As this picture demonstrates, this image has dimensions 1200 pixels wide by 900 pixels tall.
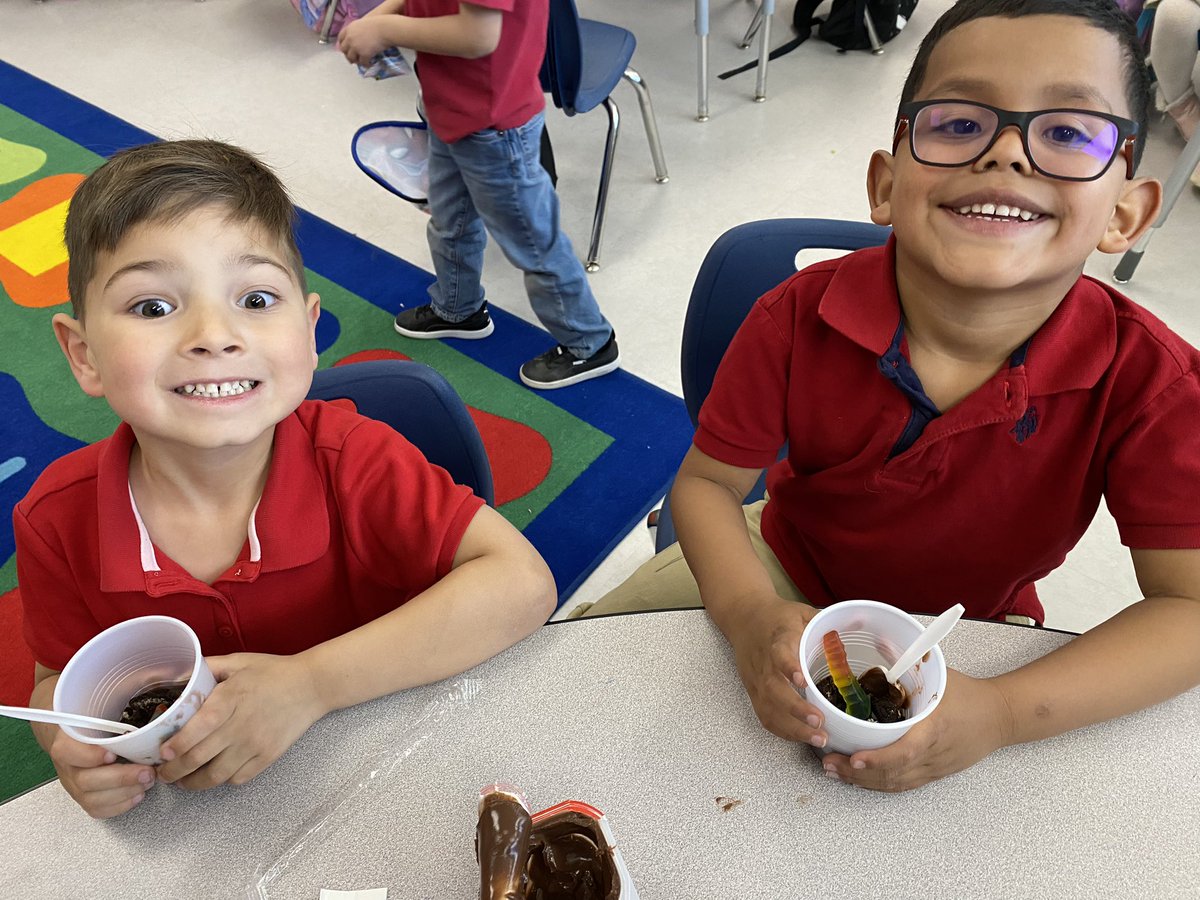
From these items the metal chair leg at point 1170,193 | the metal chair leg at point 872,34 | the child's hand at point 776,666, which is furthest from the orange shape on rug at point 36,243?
the metal chair leg at point 1170,193

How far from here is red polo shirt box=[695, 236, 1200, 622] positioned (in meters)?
0.82

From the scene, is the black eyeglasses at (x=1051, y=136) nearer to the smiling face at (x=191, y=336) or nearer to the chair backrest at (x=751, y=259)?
the chair backrest at (x=751, y=259)

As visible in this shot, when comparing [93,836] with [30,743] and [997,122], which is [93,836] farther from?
[30,743]

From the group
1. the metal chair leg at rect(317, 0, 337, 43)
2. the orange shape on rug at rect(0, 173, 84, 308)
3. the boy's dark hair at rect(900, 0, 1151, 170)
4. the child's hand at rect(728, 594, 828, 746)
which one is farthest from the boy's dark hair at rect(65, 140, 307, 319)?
the metal chair leg at rect(317, 0, 337, 43)

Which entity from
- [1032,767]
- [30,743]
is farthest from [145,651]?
[30,743]

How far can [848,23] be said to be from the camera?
129 inches

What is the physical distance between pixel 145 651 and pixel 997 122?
796 mm

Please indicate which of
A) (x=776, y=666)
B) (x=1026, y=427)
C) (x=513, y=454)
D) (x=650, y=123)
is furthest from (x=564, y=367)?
(x=776, y=666)

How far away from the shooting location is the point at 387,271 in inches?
99.0

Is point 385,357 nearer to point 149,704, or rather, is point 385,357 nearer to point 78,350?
point 78,350

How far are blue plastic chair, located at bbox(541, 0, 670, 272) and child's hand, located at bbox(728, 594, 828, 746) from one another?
61.8 inches

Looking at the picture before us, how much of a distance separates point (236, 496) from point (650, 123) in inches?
78.8

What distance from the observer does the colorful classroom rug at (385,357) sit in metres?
1.85

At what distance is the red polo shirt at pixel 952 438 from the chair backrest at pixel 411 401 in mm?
262
